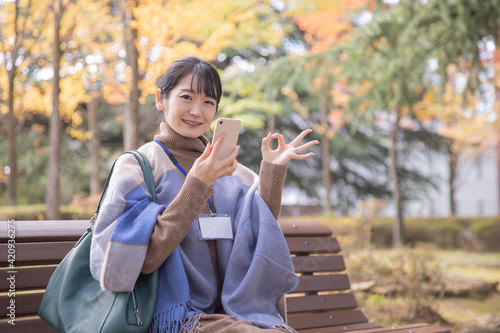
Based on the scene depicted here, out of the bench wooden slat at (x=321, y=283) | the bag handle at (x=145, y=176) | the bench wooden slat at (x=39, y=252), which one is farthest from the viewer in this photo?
the bench wooden slat at (x=321, y=283)

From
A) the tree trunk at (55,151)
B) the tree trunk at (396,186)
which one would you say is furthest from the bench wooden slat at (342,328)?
the tree trunk at (396,186)

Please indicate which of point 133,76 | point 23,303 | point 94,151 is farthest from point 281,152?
point 94,151

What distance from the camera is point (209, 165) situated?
1.75m

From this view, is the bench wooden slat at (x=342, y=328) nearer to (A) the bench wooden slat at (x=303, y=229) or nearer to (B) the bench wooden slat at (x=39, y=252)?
(A) the bench wooden slat at (x=303, y=229)

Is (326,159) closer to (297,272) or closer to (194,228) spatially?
(297,272)

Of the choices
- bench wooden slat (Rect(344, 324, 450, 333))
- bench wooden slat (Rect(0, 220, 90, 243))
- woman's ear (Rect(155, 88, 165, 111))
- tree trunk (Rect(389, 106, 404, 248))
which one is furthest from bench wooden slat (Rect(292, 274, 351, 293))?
tree trunk (Rect(389, 106, 404, 248))

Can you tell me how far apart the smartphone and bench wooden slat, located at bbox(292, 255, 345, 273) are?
4.19 ft

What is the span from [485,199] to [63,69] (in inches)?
991

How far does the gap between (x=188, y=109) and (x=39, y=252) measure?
3.19 feet

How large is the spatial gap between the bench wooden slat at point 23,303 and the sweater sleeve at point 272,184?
3.62ft

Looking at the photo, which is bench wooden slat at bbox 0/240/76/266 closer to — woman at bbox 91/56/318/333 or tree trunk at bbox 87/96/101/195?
woman at bbox 91/56/318/333

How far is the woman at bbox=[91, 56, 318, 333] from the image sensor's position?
1.71 m

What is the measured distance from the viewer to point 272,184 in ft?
6.84

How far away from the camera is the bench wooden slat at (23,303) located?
7.02 ft
